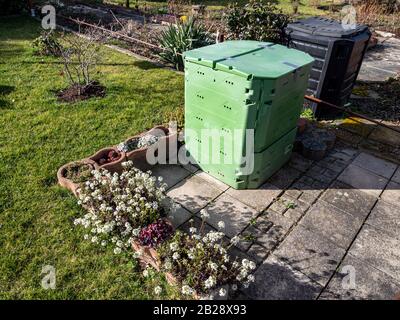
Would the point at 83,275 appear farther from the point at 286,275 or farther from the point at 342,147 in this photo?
the point at 342,147

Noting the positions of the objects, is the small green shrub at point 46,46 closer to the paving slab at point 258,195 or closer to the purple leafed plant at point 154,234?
the paving slab at point 258,195

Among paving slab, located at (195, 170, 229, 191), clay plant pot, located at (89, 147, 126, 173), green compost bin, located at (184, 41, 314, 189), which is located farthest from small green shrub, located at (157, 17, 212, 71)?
paving slab, located at (195, 170, 229, 191)

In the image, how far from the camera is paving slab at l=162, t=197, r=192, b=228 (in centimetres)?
469

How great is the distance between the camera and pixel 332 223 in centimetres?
Result: 484

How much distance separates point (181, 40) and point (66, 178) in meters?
5.83

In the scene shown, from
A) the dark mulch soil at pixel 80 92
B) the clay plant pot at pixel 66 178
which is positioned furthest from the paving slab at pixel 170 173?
the dark mulch soil at pixel 80 92

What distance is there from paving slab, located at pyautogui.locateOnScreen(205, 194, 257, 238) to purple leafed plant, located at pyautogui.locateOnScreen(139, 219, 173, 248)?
2.72ft

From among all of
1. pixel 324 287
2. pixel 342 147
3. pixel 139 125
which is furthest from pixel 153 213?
pixel 342 147

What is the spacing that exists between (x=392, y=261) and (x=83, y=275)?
401cm

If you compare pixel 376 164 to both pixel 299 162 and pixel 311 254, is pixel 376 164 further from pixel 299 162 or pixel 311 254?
pixel 311 254

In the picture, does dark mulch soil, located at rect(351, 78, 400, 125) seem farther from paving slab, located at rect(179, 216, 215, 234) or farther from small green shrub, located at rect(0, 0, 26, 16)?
small green shrub, located at rect(0, 0, 26, 16)

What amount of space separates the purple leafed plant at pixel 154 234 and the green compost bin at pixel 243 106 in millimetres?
1618

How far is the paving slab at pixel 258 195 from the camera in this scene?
16.8 feet
